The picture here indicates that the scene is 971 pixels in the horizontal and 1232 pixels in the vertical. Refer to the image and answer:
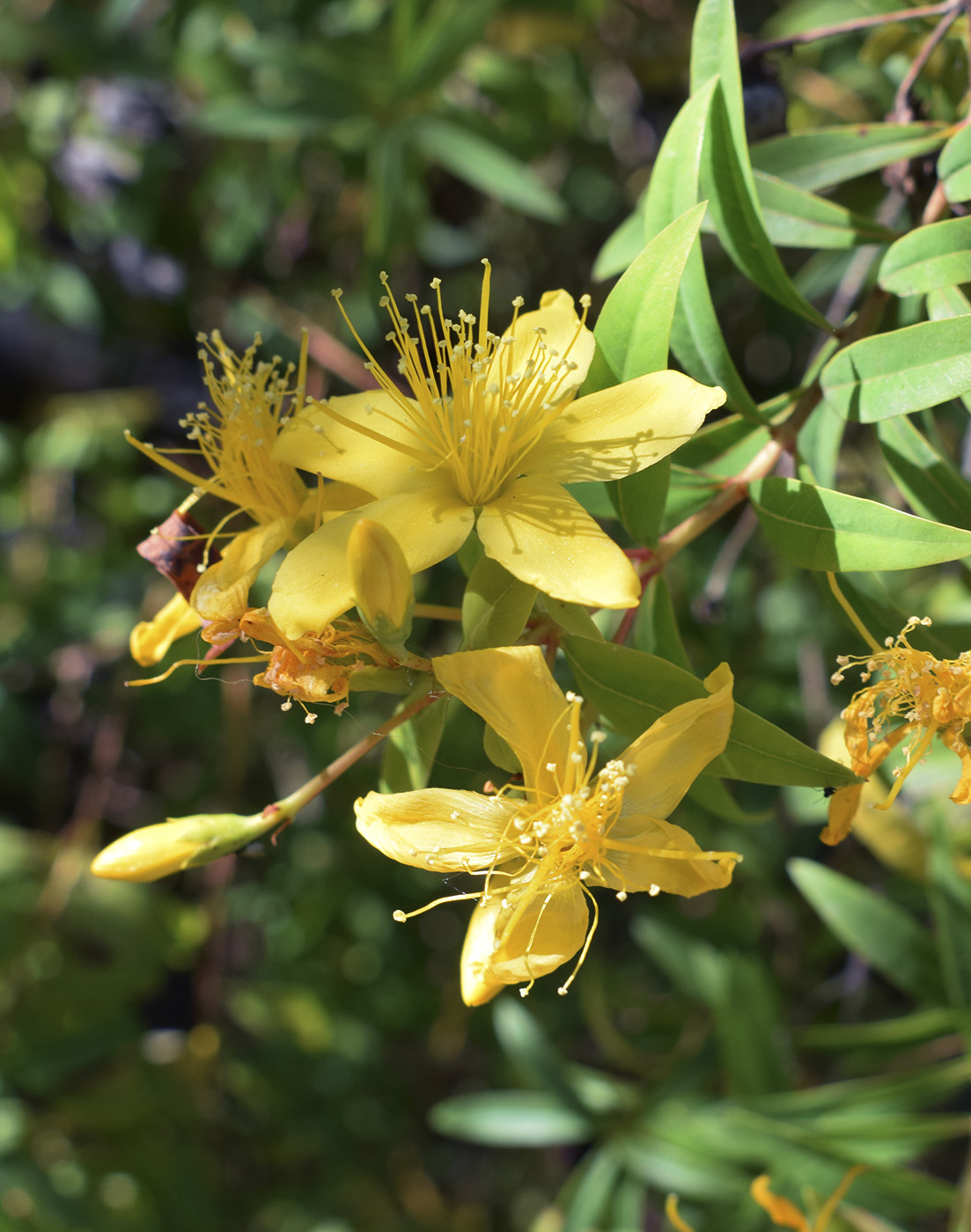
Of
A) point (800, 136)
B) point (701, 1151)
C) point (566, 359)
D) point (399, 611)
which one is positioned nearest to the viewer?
point (399, 611)

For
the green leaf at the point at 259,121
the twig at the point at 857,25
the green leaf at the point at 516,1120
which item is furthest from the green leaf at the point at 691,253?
the green leaf at the point at 516,1120

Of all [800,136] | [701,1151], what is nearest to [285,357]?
[800,136]

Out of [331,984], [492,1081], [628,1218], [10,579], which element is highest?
[10,579]

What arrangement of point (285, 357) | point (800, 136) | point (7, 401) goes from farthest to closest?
point (7, 401), point (285, 357), point (800, 136)

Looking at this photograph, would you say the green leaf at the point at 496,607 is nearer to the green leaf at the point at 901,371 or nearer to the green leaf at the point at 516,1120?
the green leaf at the point at 901,371

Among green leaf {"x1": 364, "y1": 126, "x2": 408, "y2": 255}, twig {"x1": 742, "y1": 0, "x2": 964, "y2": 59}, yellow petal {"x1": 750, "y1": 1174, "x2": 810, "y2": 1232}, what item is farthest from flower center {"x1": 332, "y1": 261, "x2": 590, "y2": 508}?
green leaf {"x1": 364, "y1": 126, "x2": 408, "y2": 255}

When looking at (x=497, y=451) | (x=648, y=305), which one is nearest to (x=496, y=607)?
(x=497, y=451)

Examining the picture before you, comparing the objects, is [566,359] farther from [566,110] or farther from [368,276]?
[566,110]
